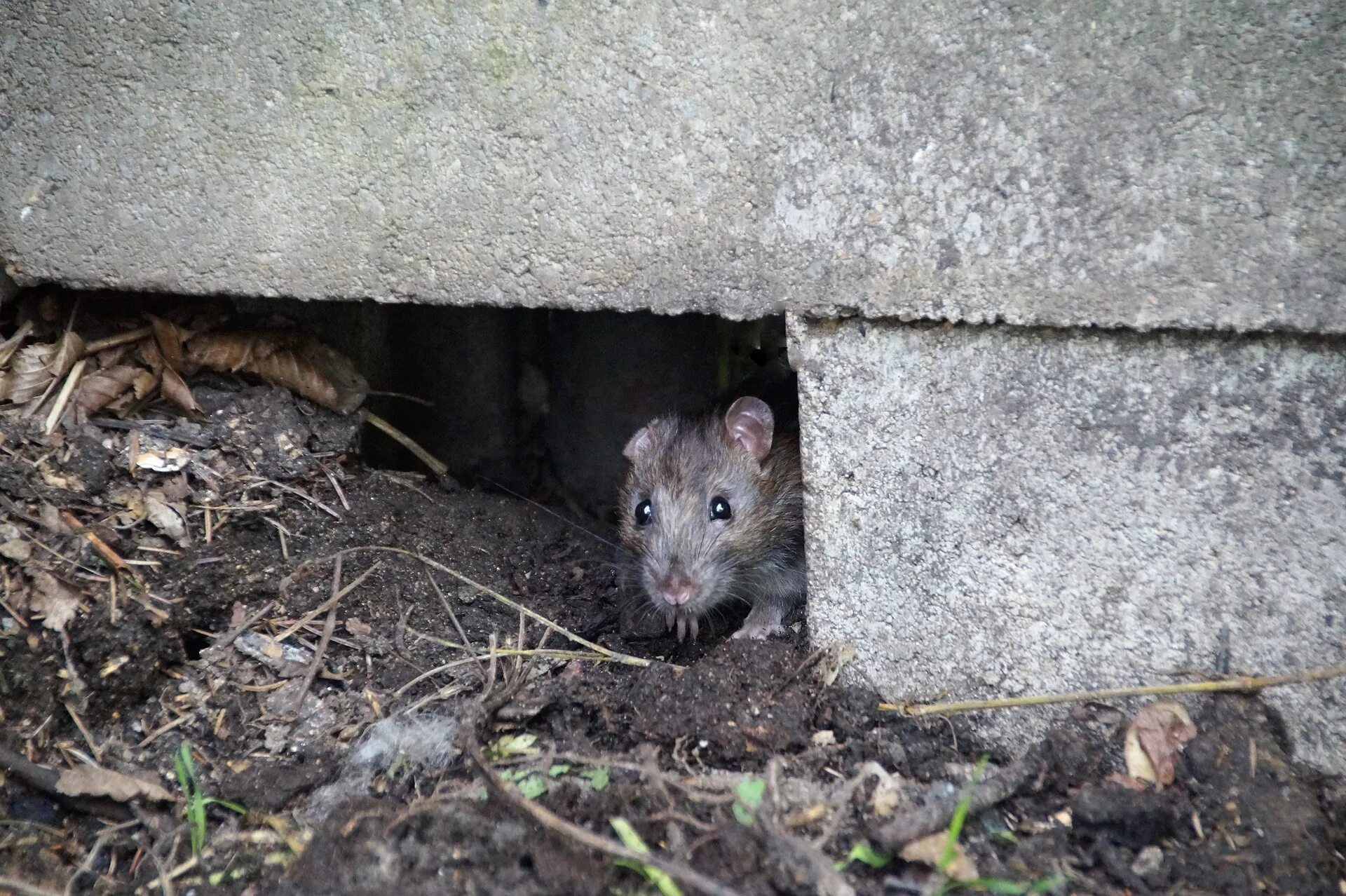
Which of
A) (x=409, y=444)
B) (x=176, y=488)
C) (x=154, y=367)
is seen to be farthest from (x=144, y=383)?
(x=409, y=444)

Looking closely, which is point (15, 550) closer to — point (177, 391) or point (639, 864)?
point (177, 391)

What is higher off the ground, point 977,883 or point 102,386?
point 102,386

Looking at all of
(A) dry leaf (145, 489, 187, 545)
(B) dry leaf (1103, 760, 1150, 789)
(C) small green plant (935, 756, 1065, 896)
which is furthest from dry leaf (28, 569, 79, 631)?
(B) dry leaf (1103, 760, 1150, 789)

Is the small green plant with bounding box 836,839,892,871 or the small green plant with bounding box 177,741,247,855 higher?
the small green plant with bounding box 836,839,892,871

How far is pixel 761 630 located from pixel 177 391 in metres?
2.31

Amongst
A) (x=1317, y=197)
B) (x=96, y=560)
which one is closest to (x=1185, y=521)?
(x=1317, y=197)

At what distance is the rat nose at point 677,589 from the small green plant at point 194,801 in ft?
5.15

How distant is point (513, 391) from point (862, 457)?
9.46ft

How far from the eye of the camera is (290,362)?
4.08m

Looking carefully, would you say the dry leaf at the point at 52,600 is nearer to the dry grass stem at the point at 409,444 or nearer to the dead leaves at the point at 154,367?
the dead leaves at the point at 154,367

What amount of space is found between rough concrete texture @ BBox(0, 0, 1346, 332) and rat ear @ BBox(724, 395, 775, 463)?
3.71ft

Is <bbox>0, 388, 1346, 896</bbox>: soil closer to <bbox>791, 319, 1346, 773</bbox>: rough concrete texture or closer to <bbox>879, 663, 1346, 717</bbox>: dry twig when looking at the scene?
<bbox>879, 663, 1346, 717</bbox>: dry twig

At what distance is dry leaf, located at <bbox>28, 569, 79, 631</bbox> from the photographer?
3.24 meters

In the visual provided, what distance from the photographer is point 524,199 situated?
309 centimetres
